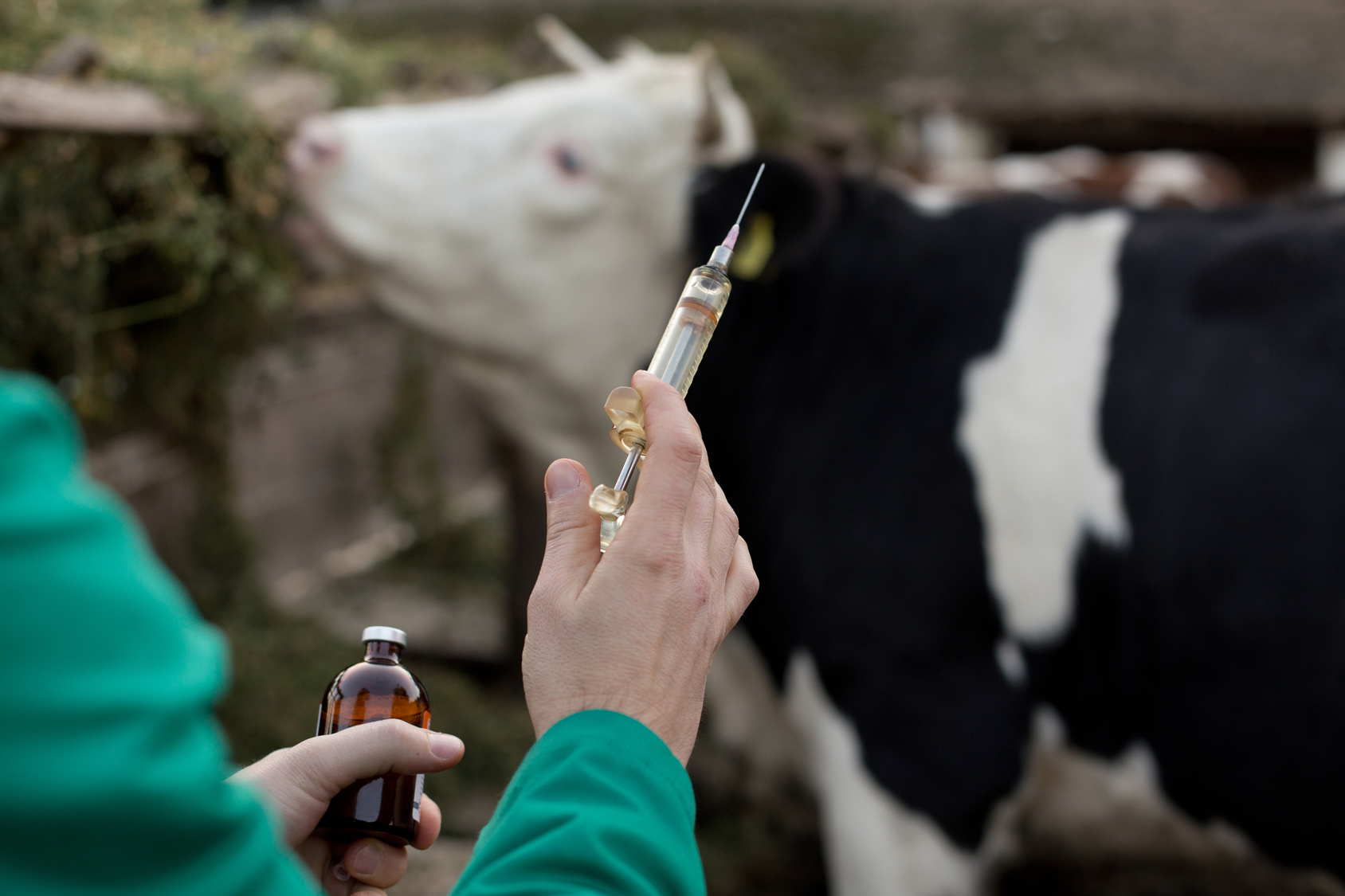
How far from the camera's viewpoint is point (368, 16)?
13070 millimetres

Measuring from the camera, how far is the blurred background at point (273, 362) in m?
1.95

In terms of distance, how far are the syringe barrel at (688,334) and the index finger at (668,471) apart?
0.10 metres

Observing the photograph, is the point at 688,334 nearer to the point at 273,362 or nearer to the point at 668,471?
the point at 668,471

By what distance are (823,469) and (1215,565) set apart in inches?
23.3

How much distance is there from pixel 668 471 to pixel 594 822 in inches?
7.3

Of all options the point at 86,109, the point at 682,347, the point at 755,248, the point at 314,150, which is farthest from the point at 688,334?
the point at 314,150

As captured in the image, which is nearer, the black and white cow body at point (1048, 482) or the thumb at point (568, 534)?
the thumb at point (568, 534)

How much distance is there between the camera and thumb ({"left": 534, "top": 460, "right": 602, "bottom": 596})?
2.18 feet

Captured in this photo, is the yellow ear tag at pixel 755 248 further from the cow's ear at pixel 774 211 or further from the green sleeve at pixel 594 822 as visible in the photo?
the green sleeve at pixel 594 822

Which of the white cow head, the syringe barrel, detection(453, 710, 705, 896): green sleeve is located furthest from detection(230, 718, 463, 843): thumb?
the white cow head

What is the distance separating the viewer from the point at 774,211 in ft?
6.44

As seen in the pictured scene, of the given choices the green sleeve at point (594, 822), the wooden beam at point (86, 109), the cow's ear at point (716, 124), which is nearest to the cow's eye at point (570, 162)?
the cow's ear at point (716, 124)

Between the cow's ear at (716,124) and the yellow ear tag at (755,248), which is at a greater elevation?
the cow's ear at (716,124)

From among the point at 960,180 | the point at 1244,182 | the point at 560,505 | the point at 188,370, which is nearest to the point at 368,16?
the point at 960,180
